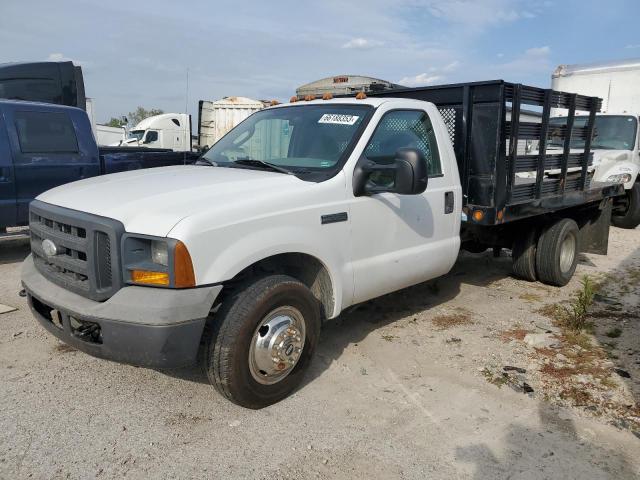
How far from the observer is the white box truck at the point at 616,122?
1002 cm

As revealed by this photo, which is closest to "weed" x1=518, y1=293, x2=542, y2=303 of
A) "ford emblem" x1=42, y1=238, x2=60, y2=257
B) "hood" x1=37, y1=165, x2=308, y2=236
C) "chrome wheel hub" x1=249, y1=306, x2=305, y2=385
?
"chrome wheel hub" x1=249, y1=306, x2=305, y2=385

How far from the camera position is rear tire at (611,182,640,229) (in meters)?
10.5

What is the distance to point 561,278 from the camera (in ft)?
20.3

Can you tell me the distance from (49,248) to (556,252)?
16.8 feet

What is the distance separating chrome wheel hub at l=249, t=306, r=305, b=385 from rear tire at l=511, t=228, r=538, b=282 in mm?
3761

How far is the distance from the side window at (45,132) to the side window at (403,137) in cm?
477

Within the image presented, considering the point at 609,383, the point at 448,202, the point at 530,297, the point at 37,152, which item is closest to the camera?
the point at 609,383

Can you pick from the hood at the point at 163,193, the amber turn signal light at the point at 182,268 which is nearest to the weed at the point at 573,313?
the hood at the point at 163,193

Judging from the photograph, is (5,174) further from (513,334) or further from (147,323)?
(513,334)

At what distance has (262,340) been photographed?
3207 mm

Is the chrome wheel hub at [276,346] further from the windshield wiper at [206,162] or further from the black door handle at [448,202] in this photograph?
the black door handle at [448,202]

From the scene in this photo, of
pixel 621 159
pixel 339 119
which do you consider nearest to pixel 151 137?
pixel 621 159

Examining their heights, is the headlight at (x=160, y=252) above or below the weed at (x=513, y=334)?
above

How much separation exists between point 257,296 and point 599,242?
5.62 m
